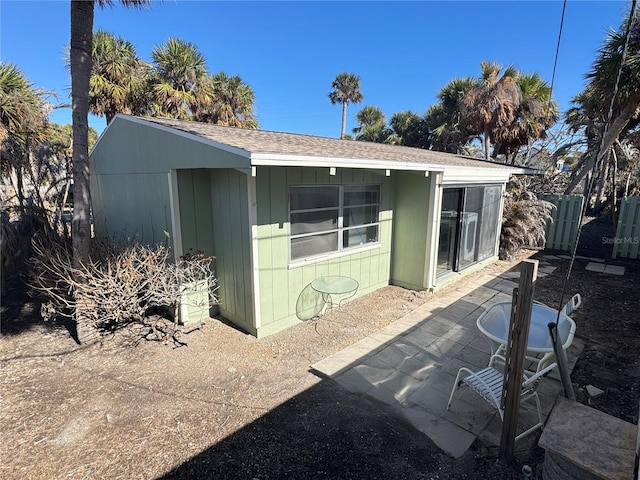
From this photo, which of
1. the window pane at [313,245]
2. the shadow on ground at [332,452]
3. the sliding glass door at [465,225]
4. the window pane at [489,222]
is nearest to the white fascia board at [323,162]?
the window pane at [313,245]

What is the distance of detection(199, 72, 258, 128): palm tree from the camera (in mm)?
14128

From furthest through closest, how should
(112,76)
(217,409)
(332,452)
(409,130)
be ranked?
(409,130), (112,76), (217,409), (332,452)

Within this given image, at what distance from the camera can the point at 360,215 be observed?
6285mm

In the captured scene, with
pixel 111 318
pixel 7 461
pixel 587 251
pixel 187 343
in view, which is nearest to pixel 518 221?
pixel 587 251

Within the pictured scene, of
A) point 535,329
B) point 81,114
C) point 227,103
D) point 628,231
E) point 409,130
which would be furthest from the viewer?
point 409,130

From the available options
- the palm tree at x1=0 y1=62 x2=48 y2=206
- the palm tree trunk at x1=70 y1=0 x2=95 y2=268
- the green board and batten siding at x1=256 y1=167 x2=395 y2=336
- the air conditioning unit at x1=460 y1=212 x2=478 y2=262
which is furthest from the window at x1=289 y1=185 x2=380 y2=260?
the palm tree at x1=0 y1=62 x2=48 y2=206

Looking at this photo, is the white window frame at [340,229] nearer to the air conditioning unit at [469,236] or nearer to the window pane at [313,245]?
the window pane at [313,245]

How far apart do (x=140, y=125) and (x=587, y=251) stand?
12351mm

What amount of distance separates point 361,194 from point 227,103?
1130 cm

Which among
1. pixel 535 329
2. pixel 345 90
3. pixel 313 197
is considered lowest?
pixel 535 329

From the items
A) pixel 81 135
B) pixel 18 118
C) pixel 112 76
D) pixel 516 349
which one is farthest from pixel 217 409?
pixel 112 76

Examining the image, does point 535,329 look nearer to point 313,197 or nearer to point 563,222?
point 313,197

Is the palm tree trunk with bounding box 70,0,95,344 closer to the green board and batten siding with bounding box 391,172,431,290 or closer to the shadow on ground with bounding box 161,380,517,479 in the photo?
the shadow on ground with bounding box 161,380,517,479

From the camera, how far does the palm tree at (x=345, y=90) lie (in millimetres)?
30555
